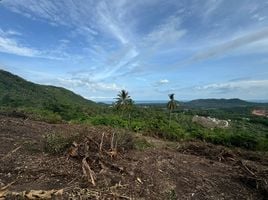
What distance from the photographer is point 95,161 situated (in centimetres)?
638

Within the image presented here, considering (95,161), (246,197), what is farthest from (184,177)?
(95,161)

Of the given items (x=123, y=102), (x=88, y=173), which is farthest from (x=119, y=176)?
(x=123, y=102)

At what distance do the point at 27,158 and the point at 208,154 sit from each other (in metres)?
6.07

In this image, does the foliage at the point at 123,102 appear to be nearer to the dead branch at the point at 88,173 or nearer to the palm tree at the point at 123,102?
the palm tree at the point at 123,102

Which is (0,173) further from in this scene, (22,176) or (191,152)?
(191,152)

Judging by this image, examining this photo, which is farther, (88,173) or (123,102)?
(123,102)

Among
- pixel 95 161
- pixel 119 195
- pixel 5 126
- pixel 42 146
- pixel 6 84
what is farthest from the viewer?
pixel 6 84

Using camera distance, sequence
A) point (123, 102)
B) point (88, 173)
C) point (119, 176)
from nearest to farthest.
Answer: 1. point (88, 173)
2. point (119, 176)
3. point (123, 102)

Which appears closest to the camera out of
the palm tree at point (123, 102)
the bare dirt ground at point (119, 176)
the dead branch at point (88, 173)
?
the bare dirt ground at point (119, 176)

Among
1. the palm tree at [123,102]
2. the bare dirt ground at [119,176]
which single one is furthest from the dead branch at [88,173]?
the palm tree at [123,102]

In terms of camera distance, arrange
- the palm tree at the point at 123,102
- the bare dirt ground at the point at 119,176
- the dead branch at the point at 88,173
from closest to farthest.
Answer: the bare dirt ground at the point at 119,176, the dead branch at the point at 88,173, the palm tree at the point at 123,102

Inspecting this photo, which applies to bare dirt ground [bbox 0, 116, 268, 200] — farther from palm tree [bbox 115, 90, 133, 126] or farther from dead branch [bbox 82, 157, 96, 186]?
palm tree [bbox 115, 90, 133, 126]

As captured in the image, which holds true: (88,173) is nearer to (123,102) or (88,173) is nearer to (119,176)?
(119,176)

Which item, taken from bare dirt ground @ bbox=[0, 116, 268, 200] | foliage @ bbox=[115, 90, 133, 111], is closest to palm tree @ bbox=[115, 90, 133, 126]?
foliage @ bbox=[115, 90, 133, 111]
